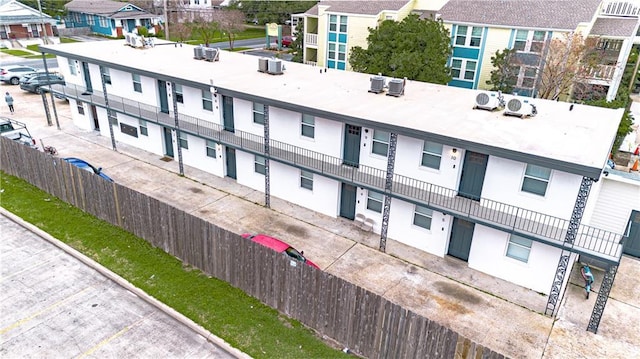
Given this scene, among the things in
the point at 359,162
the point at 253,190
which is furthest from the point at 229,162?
the point at 359,162

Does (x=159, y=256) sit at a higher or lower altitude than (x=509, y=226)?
lower

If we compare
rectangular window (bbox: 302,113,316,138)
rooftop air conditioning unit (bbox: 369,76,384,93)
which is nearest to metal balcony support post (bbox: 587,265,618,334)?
rooftop air conditioning unit (bbox: 369,76,384,93)

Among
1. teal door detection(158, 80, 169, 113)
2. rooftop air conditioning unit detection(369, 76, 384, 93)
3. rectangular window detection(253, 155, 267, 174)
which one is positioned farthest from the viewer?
teal door detection(158, 80, 169, 113)

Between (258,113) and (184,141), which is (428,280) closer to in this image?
(258,113)

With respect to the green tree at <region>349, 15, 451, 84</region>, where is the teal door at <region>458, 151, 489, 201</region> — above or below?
below

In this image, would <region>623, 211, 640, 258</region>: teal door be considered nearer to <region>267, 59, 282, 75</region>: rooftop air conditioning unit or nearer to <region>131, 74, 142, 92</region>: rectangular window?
<region>267, 59, 282, 75</region>: rooftop air conditioning unit

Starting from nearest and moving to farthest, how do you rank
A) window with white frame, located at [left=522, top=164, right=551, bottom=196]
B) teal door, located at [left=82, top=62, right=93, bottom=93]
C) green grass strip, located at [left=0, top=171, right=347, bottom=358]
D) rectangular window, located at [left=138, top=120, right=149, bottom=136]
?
green grass strip, located at [left=0, top=171, right=347, bottom=358]
window with white frame, located at [left=522, top=164, right=551, bottom=196]
rectangular window, located at [left=138, top=120, right=149, bottom=136]
teal door, located at [left=82, top=62, right=93, bottom=93]

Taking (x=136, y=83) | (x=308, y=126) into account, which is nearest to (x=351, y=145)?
(x=308, y=126)

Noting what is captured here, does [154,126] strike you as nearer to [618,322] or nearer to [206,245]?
[206,245]
